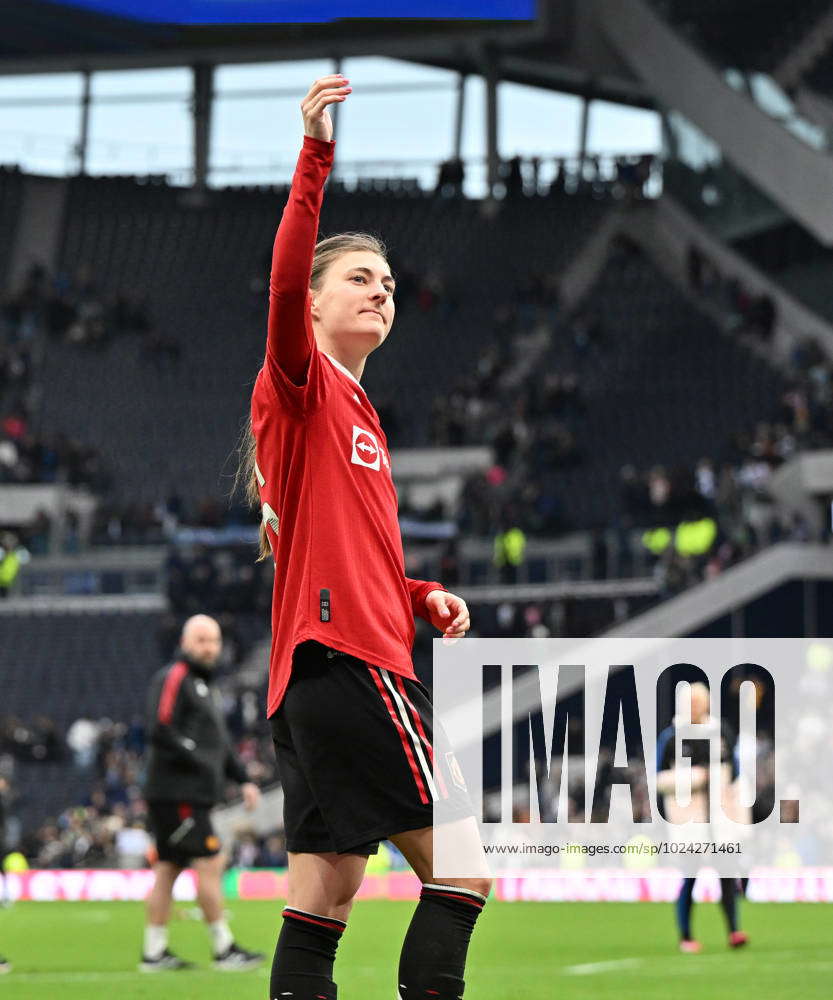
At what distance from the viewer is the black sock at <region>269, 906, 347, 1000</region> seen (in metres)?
4.39

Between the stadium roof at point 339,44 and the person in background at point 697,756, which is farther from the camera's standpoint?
the stadium roof at point 339,44

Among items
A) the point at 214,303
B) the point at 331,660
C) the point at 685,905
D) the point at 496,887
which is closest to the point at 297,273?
the point at 331,660

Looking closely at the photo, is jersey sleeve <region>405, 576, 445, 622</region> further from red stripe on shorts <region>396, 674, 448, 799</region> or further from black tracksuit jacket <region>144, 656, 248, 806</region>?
black tracksuit jacket <region>144, 656, 248, 806</region>

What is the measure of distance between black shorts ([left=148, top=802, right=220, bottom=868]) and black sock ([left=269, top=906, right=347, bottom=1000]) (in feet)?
21.9

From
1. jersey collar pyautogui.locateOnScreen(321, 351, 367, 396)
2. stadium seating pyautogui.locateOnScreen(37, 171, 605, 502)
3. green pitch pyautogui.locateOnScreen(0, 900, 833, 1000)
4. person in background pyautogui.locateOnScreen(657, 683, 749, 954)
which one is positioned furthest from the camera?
stadium seating pyautogui.locateOnScreen(37, 171, 605, 502)

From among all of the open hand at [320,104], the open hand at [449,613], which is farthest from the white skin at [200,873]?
the open hand at [320,104]

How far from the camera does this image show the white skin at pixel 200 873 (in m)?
10.9

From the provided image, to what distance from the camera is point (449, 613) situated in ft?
16.0

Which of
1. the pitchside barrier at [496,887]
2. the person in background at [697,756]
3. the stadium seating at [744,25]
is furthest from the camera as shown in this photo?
the stadium seating at [744,25]

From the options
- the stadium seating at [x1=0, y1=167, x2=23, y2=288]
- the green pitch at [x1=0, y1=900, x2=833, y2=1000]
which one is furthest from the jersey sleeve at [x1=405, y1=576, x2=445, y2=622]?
the stadium seating at [x1=0, y1=167, x2=23, y2=288]

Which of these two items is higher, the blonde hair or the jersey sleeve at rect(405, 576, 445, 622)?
the blonde hair

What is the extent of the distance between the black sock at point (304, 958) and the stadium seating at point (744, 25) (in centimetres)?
3590

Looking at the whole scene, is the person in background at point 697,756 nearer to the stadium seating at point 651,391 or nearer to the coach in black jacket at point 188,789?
the coach in black jacket at point 188,789

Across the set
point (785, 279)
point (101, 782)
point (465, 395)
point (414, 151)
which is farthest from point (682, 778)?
point (414, 151)
